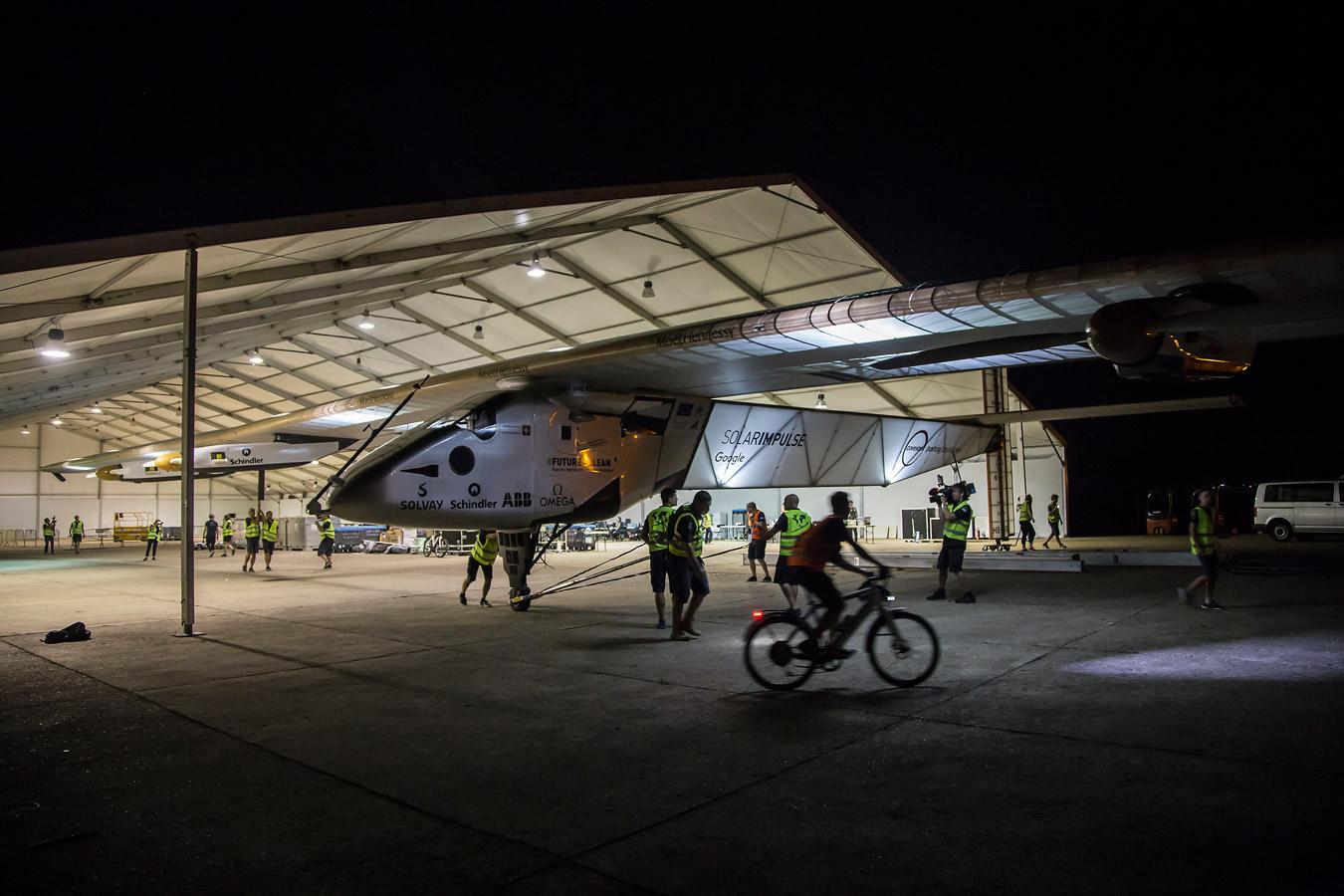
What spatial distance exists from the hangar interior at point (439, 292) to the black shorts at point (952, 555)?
2.94m

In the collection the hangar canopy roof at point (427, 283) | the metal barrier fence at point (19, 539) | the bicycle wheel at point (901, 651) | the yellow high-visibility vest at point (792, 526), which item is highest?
the hangar canopy roof at point (427, 283)

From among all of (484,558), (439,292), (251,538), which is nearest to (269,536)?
(251,538)

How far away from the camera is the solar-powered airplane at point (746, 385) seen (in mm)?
5691

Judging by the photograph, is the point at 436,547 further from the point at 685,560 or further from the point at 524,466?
the point at 685,560

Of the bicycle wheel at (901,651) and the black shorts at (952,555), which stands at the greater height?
the black shorts at (952,555)

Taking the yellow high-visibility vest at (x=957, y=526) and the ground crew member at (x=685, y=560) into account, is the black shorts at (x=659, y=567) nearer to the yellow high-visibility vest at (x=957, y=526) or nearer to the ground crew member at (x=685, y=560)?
the ground crew member at (x=685, y=560)

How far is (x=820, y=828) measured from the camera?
3834mm

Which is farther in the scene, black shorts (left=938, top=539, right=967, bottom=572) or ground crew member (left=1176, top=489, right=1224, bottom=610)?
black shorts (left=938, top=539, right=967, bottom=572)

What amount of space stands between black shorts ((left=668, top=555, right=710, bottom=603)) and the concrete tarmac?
0.63m

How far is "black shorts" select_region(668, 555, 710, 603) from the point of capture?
9.40 m

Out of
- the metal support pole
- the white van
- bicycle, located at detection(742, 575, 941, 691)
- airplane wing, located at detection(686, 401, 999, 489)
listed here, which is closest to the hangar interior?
the metal support pole

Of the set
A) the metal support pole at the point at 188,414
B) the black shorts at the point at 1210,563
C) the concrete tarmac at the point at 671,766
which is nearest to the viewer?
the concrete tarmac at the point at 671,766

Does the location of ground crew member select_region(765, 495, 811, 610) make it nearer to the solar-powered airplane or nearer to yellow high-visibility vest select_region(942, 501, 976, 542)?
the solar-powered airplane

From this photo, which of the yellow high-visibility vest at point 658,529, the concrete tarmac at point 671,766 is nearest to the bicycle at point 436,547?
the concrete tarmac at point 671,766
